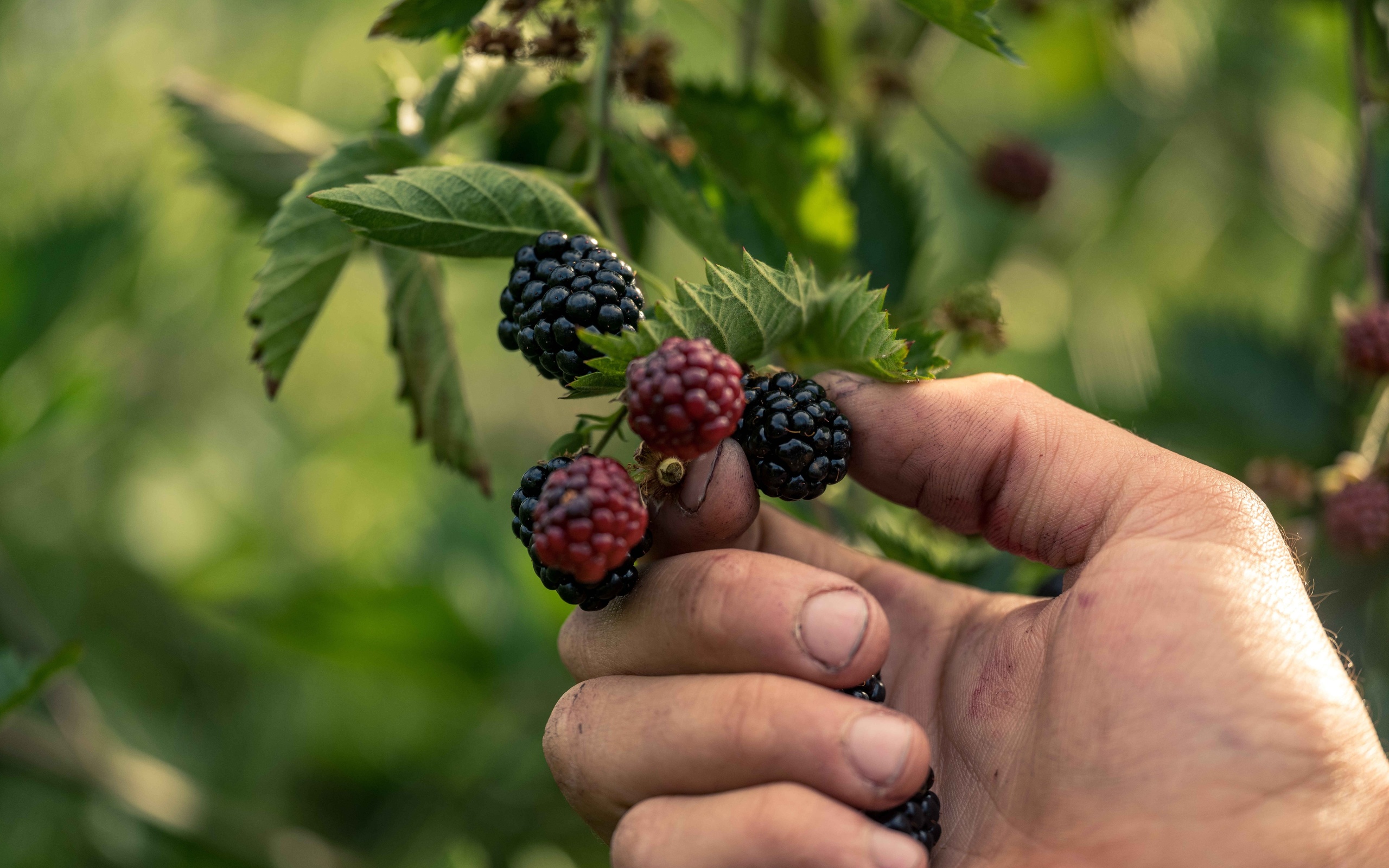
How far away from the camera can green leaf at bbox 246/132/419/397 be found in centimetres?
117

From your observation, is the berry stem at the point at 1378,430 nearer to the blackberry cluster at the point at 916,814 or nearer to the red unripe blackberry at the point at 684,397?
the blackberry cluster at the point at 916,814

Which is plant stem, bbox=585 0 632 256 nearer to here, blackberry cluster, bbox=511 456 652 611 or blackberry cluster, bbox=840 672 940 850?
blackberry cluster, bbox=511 456 652 611

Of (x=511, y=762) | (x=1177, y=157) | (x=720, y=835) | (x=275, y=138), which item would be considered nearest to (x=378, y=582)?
(x=511, y=762)

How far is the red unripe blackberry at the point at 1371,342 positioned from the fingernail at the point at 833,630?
1.13 metres

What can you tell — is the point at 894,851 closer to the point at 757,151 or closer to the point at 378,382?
the point at 757,151

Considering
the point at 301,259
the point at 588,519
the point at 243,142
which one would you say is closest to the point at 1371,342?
the point at 588,519

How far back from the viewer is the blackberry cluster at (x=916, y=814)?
0.99 metres

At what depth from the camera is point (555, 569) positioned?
0.93 m

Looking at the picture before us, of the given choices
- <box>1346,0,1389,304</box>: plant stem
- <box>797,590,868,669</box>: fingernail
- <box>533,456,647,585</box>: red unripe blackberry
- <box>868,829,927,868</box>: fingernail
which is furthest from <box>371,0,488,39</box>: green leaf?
<box>1346,0,1389,304</box>: plant stem

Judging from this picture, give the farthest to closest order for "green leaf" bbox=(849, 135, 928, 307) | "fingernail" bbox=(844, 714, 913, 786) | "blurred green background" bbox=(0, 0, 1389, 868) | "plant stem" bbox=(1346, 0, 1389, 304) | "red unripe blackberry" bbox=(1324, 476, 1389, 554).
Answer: "blurred green background" bbox=(0, 0, 1389, 868), "green leaf" bbox=(849, 135, 928, 307), "plant stem" bbox=(1346, 0, 1389, 304), "red unripe blackberry" bbox=(1324, 476, 1389, 554), "fingernail" bbox=(844, 714, 913, 786)

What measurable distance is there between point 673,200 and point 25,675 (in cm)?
132

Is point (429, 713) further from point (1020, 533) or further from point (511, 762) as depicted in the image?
point (1020, 533)

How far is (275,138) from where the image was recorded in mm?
1684

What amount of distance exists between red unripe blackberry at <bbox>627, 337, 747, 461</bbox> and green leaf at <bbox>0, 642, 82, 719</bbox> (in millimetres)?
1105
